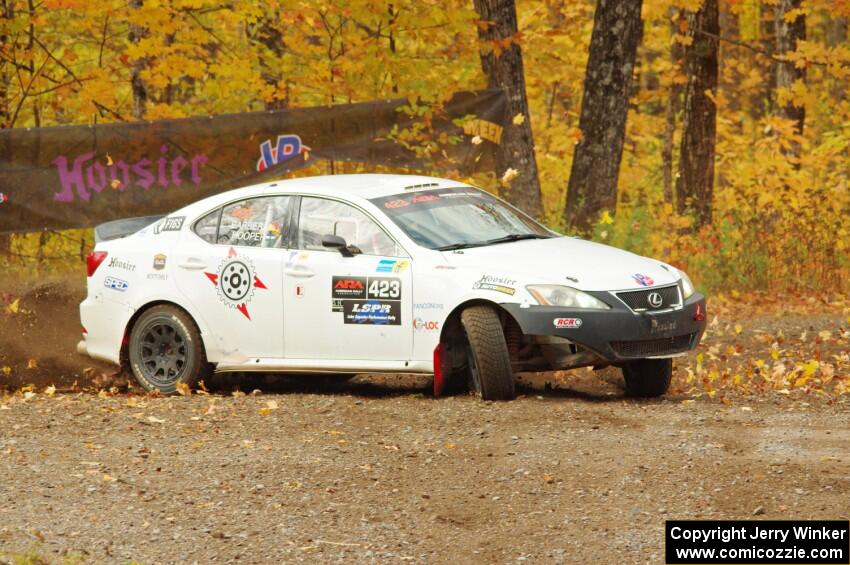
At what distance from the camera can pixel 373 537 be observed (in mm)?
5742

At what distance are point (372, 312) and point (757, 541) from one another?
4.11 m

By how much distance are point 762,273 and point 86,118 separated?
9.40 meters

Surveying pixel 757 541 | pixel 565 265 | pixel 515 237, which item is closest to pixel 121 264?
pixel 515 237

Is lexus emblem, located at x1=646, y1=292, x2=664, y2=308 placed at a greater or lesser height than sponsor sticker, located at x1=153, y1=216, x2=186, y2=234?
lesser

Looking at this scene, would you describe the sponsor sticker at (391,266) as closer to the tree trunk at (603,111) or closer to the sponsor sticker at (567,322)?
the sponsor sticker at (567,322)

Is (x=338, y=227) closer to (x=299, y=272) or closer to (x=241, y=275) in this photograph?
(x=299, y=272)

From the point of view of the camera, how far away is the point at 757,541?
5.51m

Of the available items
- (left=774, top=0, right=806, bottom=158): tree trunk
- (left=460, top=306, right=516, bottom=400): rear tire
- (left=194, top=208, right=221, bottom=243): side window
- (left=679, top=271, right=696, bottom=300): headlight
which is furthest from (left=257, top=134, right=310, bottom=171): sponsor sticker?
(left=774, top=0, right=806, bottom=158): tree trunk

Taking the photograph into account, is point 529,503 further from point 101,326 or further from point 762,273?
point 762,273

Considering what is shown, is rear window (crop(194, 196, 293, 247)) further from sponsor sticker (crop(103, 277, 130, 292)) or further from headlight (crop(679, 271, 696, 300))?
headlight (crop(679, 271, 696, 300))

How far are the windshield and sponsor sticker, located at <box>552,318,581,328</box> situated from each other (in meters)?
1.09

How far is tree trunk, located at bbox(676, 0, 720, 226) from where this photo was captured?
19.3 m

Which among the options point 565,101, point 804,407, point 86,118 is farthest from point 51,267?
point 565,101

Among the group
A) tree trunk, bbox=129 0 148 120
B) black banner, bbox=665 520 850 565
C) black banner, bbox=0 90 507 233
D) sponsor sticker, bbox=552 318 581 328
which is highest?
tree trunk, bbox=129 0 148 120
